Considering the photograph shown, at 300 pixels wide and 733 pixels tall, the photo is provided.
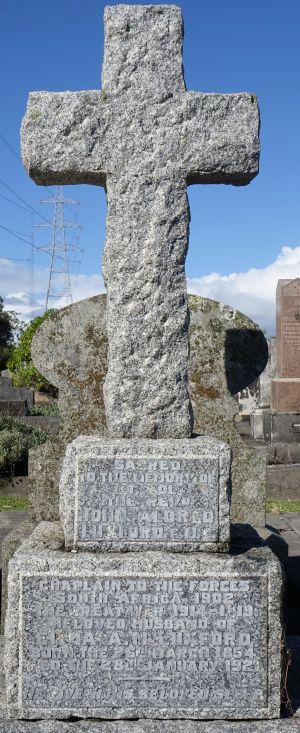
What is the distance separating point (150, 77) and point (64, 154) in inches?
19.0

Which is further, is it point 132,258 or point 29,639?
point 132,258

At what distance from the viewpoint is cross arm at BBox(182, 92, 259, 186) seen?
11.1 feet

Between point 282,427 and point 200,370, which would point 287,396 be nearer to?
point 282,427

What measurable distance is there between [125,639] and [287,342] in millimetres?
11331

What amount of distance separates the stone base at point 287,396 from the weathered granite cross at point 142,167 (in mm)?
10633

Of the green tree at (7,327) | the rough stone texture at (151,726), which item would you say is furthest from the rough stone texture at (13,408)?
the green tree at (7,327)

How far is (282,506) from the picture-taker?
8.80 metres

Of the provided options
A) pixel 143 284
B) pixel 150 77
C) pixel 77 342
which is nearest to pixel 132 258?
pixel 143 284

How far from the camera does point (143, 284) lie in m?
3.32

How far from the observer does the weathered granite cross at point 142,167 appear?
3326 millimetres

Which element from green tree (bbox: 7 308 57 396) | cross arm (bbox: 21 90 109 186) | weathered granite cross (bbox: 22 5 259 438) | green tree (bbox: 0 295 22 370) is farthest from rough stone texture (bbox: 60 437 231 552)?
green tree (bbox: 0 295 22 370)

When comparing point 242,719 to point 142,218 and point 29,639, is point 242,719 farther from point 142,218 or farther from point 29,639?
point 142,218

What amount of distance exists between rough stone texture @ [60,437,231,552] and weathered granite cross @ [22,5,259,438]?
0.21 m

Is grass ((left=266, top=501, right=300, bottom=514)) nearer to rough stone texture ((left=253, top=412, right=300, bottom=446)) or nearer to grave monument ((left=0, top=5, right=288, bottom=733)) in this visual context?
rough stone texture ((left=253, top=412, right=300, bottom=446))
